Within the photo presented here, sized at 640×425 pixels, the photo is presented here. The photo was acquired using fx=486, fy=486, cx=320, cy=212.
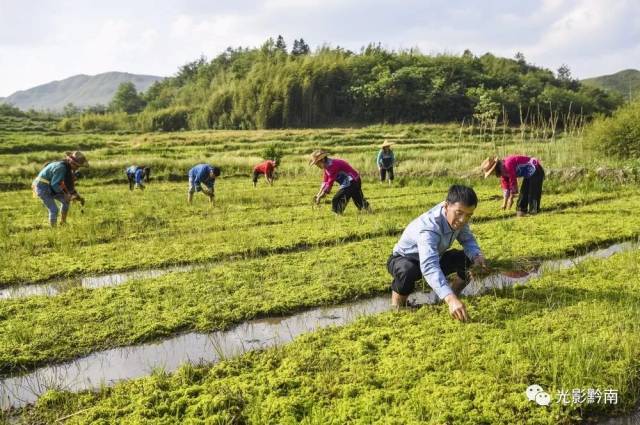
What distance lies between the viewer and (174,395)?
124 inches

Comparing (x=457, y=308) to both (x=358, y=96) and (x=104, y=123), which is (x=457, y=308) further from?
(x=104, y=123)

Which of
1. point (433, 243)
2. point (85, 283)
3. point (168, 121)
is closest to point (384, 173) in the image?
point (85, 283)

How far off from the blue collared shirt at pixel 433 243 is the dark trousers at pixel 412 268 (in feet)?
0.25

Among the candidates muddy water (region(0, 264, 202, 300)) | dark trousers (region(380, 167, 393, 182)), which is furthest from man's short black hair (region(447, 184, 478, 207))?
dark trousers (region(380, 167, 393, 182))

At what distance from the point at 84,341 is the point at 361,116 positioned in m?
45.0

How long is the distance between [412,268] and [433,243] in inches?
13.1

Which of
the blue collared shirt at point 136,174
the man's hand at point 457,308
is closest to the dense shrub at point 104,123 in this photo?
the blue collared shirt at point 136,174

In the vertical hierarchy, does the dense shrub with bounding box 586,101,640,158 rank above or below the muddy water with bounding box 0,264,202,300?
above

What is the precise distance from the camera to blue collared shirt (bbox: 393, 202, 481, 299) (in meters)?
3.74

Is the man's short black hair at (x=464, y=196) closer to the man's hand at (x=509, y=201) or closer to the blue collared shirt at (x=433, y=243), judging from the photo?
the blue collared shirt at (x=433, y=243)

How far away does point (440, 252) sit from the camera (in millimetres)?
4348

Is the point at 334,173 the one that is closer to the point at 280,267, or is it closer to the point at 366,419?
the point at 280,267

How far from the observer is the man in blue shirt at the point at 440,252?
3729mm

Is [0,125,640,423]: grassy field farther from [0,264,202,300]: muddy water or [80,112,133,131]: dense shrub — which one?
[80,112,133,131]: dense shrub
